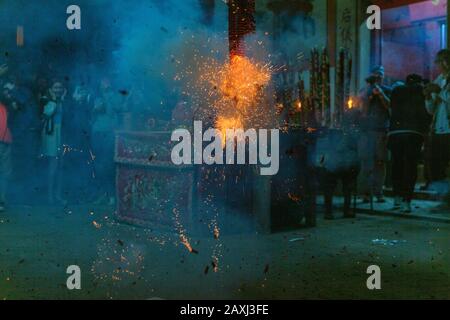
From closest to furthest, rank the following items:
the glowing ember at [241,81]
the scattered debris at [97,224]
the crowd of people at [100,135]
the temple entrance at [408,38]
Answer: the scattered debris at [97,224] < the glowing ember at [241,81] < the crowd of people at [100,135] < the temple entrance at [408,38]

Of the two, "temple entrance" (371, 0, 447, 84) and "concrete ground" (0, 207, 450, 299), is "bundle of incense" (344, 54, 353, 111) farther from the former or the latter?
"concrete ground" (0, 207, 450, 299)

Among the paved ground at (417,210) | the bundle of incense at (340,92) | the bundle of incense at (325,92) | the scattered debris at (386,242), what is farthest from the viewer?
the bundle of incense at (325,92)

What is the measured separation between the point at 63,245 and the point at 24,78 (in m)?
4.03

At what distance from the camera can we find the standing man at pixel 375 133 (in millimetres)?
7336

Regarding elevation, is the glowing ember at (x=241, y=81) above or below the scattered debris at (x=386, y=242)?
above

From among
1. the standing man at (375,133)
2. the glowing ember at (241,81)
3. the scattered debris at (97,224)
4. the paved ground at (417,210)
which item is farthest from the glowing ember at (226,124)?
the standing man at (375,133)

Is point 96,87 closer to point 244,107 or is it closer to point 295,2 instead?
point 244,107

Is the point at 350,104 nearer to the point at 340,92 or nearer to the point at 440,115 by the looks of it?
the point at 340,92

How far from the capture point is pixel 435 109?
7023mm

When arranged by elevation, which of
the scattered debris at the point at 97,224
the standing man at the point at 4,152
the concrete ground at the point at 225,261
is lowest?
the concrete ground at the point at 225,261

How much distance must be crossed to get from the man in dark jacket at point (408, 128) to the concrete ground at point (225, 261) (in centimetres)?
83

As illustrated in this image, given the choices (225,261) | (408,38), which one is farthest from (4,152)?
(408,38)

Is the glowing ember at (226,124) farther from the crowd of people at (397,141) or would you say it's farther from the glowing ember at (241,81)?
the crowd of people at (397,141)
